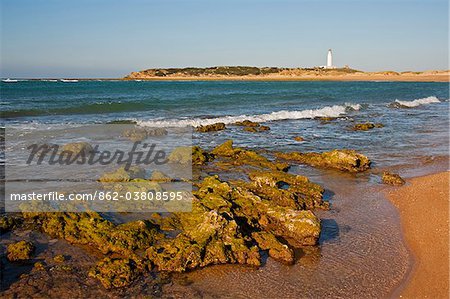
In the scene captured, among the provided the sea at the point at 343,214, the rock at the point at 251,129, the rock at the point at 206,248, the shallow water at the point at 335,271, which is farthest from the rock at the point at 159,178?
the rock at the point at 251,129

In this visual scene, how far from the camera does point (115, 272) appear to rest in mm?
6508

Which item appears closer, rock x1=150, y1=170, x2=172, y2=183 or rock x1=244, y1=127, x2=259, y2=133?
rock x1=150, y1=170, x2=172, y2=183

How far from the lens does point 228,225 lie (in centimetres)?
765

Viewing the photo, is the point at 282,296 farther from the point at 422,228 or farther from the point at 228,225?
the point at 422,228

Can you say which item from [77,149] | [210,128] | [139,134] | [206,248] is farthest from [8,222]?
[210,128]

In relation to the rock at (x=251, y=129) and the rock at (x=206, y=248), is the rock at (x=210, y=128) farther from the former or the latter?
the rock at (x=206, y=248)

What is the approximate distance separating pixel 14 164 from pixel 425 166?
14388 millimetres

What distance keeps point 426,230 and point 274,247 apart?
3.70m

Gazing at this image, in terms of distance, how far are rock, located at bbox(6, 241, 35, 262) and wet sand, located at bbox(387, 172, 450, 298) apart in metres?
6.35

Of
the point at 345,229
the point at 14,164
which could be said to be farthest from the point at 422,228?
the point at 14,164

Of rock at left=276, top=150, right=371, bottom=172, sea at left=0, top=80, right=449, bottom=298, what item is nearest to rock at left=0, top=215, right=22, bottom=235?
sea at left=0, top=80, right=449, bottom=298

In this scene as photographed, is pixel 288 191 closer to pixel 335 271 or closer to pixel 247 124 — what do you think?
pixel 335 271

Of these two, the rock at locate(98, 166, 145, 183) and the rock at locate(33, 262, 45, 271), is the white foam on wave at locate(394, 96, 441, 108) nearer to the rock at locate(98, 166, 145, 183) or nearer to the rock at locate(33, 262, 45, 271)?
the rock at locate(98, 166, 145, 183)

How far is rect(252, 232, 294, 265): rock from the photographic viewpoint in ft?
24.0
